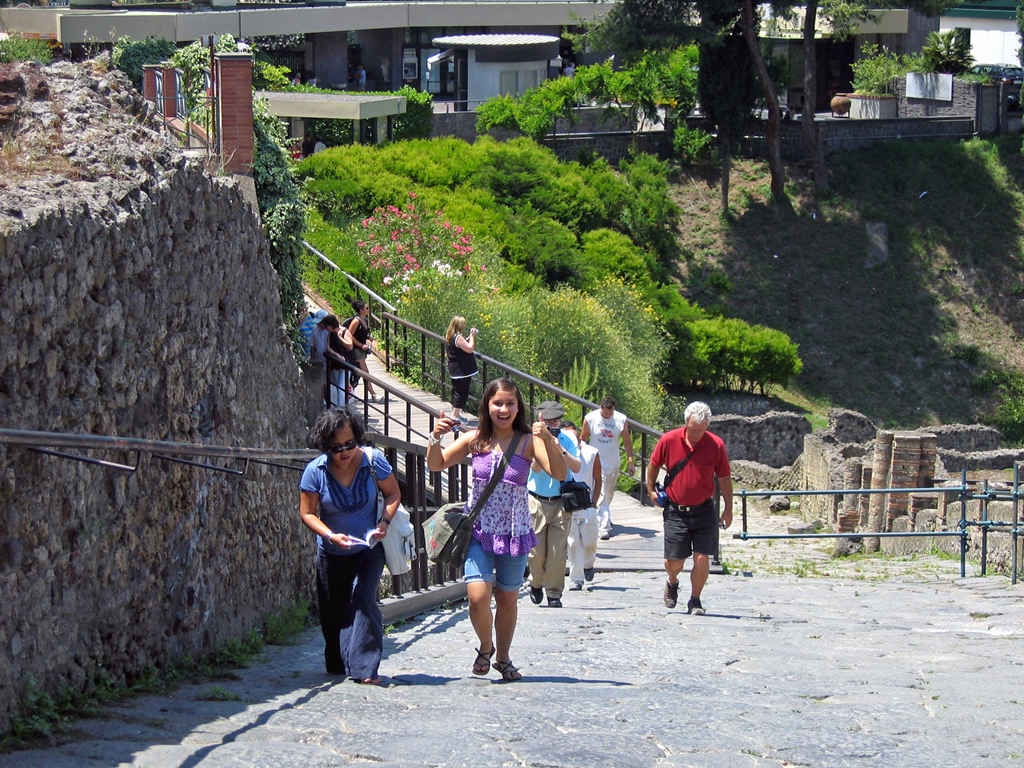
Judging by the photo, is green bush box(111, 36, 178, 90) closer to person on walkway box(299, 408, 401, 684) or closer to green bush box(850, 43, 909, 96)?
person on walkway box(299, 408, 401, 684)

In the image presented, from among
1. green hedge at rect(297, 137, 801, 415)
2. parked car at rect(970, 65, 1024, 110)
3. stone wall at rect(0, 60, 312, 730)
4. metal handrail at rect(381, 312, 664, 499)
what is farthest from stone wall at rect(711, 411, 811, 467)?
stone wall at rect(0, 60, 312, 730)

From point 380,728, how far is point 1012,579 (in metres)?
7.12

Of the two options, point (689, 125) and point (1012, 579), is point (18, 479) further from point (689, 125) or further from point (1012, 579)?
point (689, 125)

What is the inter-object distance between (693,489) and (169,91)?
7675mm

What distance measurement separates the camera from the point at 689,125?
4091cm

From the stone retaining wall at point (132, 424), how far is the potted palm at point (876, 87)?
39.4m

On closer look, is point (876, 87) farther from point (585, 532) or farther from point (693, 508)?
point (693, 508)

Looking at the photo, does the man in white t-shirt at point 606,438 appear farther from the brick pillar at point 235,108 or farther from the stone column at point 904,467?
the stone column at point 904,467

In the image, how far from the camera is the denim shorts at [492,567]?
22.0 ft

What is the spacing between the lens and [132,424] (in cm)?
627

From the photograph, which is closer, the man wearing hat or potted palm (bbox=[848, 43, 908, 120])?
the man wearing hat

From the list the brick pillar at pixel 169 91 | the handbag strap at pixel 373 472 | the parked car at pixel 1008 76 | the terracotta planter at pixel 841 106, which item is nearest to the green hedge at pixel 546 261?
the brick pillar at pixel 169 91

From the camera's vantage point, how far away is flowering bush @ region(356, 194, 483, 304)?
67.9 feet

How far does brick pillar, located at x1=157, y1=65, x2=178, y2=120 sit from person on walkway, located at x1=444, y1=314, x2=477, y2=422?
350 cm
